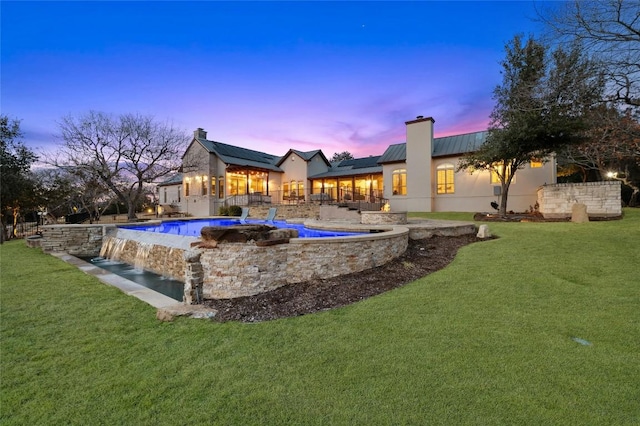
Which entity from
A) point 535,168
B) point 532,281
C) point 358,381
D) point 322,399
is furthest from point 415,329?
point 535,168

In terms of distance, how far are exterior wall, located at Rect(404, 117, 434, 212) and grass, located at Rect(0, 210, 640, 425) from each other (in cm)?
1521

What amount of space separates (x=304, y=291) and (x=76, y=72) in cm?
2028

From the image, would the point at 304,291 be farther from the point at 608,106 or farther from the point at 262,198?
the point at 262,198

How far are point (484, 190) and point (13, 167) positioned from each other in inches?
1087

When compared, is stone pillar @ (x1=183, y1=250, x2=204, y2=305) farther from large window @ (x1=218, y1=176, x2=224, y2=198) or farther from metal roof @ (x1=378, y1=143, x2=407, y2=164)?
large window @ (x1=218, y1=176, x2=224, y2=198)

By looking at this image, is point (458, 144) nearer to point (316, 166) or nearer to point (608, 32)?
point (316, 166)

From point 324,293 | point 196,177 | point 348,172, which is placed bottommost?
point 324,293

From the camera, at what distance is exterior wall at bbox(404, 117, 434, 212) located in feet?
66.2

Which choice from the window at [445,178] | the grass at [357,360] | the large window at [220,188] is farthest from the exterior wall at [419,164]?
the large window at [220,188]

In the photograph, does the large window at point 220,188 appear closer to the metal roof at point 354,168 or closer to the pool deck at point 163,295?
the metal roof at point 354,168

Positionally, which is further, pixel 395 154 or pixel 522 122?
pixel 395 154

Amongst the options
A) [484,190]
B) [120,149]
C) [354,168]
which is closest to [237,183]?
[120,149]

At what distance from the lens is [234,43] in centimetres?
1513

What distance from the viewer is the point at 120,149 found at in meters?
19.8
